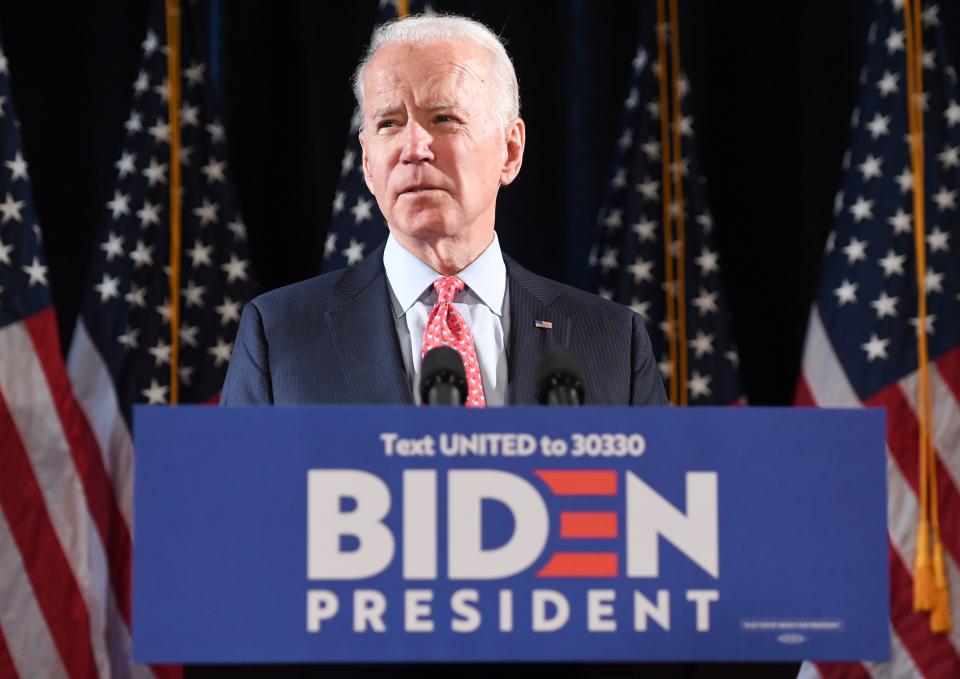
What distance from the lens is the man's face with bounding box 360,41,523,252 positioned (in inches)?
91.3

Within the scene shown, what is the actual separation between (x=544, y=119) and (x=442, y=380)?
133 inches

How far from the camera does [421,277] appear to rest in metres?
2.32

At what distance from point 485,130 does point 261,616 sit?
1.24 meters

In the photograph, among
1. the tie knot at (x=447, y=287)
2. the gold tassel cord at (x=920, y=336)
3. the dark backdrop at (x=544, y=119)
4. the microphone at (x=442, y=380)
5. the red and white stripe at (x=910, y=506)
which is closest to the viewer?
the microphone at (x=442, y=380)

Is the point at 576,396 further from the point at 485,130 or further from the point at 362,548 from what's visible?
the point at 485,130

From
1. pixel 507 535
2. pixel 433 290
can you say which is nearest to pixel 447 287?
pixel 433 290

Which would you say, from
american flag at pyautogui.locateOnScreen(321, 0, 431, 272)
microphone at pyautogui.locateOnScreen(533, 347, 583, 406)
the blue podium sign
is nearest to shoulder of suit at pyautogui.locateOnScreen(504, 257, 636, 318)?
microphone at pyautogui.locateOnScreen(533, 347, 583, 406)

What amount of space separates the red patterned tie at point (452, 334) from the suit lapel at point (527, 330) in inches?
2.4

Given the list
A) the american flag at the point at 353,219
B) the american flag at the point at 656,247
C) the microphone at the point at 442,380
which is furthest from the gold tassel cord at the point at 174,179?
the microphone at the point at 442,380

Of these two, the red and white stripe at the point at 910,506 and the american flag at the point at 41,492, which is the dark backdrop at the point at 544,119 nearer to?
the american flag at the point at 41,492

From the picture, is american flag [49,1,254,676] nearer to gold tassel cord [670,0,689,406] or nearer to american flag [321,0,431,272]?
american flag [321,0,431,272]

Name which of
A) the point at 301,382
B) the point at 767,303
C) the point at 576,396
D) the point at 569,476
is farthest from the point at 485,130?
the point at 767,303

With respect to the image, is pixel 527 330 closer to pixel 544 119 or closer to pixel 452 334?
pixel 452 334

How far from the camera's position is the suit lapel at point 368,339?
213 cm
